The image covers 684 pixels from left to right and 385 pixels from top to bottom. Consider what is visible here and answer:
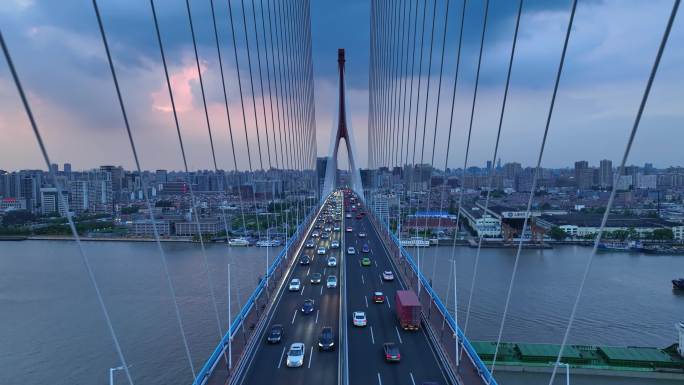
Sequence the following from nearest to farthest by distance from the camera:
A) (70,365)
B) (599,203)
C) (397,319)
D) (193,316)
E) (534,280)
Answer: (397,319), (70,365), (193,316), (534,280), (599,203)

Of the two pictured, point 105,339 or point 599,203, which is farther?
point 599,203

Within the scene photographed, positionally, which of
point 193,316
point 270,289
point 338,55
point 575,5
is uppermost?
point 338,55

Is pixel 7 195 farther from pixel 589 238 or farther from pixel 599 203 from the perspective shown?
pixel 599 203

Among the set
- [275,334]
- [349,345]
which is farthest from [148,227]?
[349,345]

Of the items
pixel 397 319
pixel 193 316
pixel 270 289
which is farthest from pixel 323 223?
pixel 397 319

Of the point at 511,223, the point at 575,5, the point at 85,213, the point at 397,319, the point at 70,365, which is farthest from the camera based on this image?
the point at 85,213

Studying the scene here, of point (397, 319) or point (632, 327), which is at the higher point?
point (397, 319)

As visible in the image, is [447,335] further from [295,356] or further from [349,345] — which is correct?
[295,356]
